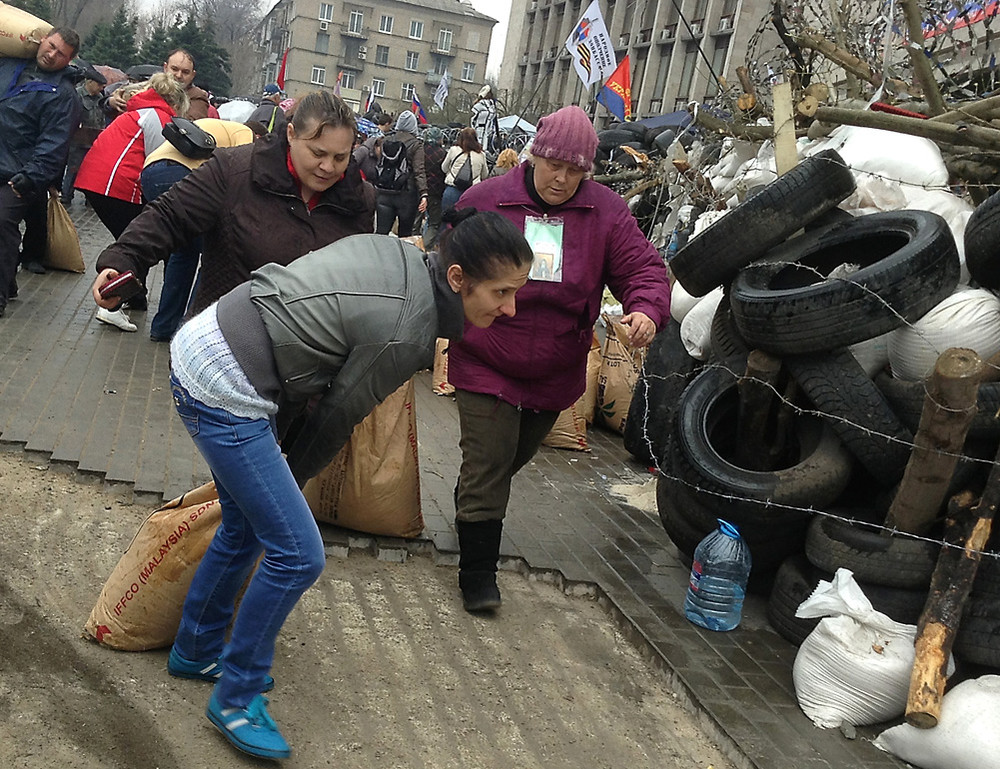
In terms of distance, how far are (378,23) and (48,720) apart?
98202mm

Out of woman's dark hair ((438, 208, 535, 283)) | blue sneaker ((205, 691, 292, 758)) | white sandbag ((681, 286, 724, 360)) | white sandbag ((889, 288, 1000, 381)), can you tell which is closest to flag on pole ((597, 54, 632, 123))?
white sandbag ((681, 286, 724, 360))

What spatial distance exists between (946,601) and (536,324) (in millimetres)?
1880

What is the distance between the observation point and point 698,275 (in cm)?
518

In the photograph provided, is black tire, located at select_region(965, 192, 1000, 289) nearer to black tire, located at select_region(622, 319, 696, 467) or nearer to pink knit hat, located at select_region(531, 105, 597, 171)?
pink knit hat, located at select_region(531, 105, 597, 171)

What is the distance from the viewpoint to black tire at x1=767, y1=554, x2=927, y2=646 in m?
4.15

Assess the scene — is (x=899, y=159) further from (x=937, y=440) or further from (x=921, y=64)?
(x=937, y=440)

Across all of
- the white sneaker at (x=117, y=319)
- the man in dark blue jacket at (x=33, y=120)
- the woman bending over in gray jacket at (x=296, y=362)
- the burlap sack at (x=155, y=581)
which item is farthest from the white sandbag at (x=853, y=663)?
the man in dark blue jacket at (x=33, y=120)

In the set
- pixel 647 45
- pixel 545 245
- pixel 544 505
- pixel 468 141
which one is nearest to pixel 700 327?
pixel 544 505

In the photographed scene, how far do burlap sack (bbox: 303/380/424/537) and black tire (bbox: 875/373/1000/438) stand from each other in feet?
7.03

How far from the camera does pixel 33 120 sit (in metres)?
7.53

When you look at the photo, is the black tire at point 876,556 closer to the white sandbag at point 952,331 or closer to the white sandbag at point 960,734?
the white sandbag at point 960,734

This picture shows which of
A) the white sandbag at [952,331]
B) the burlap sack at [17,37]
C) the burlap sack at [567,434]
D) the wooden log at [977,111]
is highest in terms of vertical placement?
the wooden log at [977,111]

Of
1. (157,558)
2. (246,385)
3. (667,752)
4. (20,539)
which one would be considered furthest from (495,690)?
(20,539)

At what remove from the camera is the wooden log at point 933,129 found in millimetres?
5301
